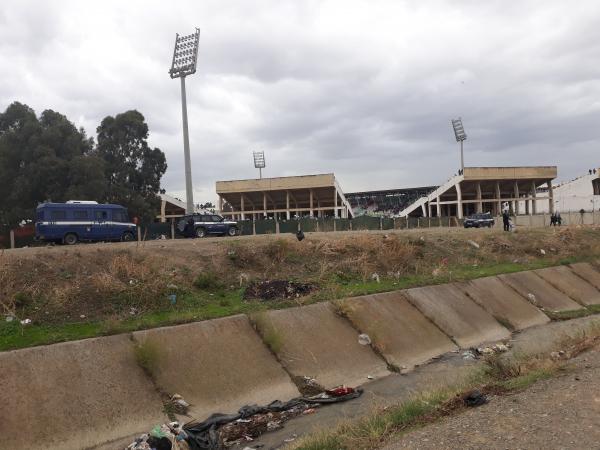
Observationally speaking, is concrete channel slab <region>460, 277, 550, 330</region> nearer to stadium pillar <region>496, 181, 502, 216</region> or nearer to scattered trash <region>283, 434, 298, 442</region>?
scattered trash <region>283, 434, 298, 442</region>

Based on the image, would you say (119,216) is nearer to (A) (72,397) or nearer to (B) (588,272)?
(A) (72,397)

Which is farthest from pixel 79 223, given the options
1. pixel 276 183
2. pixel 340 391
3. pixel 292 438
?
pixel 276 183

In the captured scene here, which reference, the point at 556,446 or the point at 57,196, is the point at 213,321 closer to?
the point at 556,446

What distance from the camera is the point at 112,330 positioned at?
A: 10609 millimetres

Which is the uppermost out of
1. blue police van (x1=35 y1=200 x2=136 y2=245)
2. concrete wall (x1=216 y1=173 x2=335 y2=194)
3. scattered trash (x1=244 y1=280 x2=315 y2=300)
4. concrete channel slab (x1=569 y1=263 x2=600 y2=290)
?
concrete wall (x1=216 y1=173 x2=335 y2=194)

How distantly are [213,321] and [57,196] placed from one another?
3316 centimetres

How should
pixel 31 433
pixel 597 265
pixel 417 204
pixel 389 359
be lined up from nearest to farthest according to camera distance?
pixel 31 433 → pixel 389 359 → pixel 597 265 → pixel 417 204

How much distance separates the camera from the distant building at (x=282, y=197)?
7631 cm

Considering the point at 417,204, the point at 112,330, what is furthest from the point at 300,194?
the point at 112,330

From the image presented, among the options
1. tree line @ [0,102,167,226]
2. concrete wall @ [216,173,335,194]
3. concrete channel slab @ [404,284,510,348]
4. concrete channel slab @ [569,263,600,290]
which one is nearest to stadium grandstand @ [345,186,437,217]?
concrete wall @ [216,173,335,194]

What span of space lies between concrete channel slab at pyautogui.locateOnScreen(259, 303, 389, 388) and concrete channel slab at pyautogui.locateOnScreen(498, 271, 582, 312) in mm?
9911

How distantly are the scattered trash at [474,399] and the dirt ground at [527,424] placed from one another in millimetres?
129

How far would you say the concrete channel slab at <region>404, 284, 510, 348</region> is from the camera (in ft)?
50.3

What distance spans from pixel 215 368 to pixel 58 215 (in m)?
18.7
